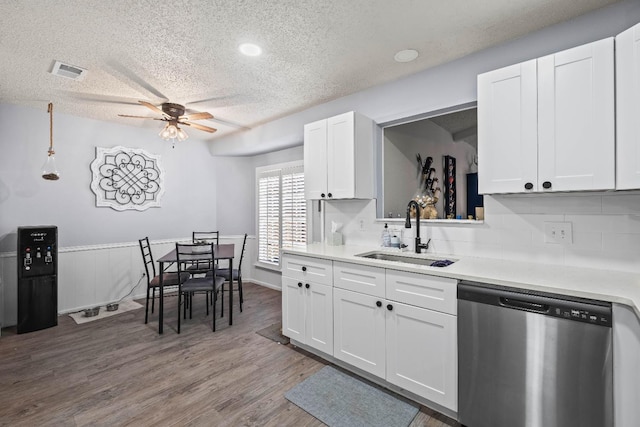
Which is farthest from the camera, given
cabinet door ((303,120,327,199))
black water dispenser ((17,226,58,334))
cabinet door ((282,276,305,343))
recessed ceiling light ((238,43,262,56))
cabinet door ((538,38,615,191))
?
black water dispenser ((17,226,58,334))

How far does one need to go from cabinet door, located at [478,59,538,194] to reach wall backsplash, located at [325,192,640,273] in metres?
0.28

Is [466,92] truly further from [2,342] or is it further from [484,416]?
[2,342]

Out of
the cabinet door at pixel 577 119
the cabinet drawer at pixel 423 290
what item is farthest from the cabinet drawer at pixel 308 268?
the cabinet door at pixel 577 119

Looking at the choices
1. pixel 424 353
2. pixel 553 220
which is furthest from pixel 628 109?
pixel 424 353

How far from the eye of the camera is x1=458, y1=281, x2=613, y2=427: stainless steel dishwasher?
1373 millimetres

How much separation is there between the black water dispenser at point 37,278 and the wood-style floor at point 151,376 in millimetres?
147

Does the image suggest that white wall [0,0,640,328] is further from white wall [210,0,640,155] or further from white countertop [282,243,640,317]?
white countertop [282,243,640,317]

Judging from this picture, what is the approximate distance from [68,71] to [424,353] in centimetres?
369

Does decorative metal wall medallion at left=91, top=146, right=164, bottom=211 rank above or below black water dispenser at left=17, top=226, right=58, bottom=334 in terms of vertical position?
above

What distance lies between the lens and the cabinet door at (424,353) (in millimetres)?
1813

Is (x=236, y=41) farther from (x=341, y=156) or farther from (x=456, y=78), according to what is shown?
(x=456, y=78)

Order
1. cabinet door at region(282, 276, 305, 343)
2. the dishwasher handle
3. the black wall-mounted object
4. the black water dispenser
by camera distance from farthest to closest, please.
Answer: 1. the black water dispenser
2. cabinet door at region(282, 276, 305, 343)
3. the black wall-mounted object
4. the dishwasher handle

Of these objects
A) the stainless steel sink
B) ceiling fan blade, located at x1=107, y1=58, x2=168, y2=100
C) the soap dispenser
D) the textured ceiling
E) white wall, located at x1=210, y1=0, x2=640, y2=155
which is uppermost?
the textured ceiling

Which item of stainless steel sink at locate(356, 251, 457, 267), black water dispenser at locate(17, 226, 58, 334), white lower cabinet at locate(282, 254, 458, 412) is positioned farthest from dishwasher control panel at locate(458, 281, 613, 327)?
black water dispenser at locate(17, 226, 58, 334)
